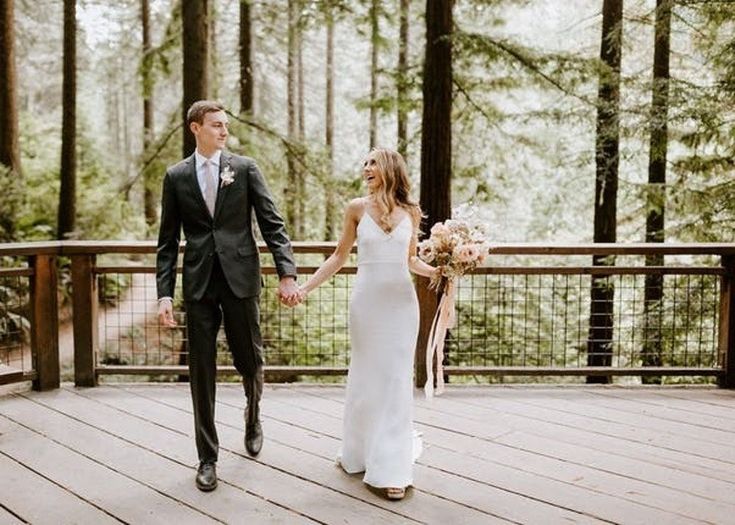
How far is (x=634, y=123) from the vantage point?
29.8ft

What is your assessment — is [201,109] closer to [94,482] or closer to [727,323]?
[94,482]

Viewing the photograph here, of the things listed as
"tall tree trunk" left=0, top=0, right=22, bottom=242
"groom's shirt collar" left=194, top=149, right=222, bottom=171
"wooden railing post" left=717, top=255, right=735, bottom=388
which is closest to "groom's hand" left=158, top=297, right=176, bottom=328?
"groom's shirt collar" left=194, top=149, right=222, bottom=171

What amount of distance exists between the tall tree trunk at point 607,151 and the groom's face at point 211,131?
242 inches

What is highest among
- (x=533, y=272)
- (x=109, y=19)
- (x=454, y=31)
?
(x=109, y=19)

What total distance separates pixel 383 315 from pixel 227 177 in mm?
1123

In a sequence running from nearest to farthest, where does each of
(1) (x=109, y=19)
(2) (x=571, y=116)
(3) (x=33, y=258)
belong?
(3) (x=33, y=258) < (2) (x=571, y=116) < (1) (x=109, y=19)

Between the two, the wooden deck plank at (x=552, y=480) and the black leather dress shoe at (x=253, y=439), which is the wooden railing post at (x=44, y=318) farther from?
the wooden deck plank at (x=552, y=480)

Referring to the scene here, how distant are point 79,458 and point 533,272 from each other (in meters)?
3.54

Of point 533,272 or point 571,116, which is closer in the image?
point 533,272

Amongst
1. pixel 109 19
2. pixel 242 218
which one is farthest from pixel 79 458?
pixel 109 19

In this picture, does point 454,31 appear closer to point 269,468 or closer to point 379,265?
point 379,265

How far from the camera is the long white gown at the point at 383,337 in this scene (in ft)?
13.0

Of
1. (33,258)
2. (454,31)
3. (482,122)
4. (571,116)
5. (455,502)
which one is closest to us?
(455,502)

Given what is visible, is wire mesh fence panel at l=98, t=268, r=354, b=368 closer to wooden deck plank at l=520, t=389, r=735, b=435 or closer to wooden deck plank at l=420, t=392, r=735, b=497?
wooden deck plank at l=520, t=389, r=735, b=435
